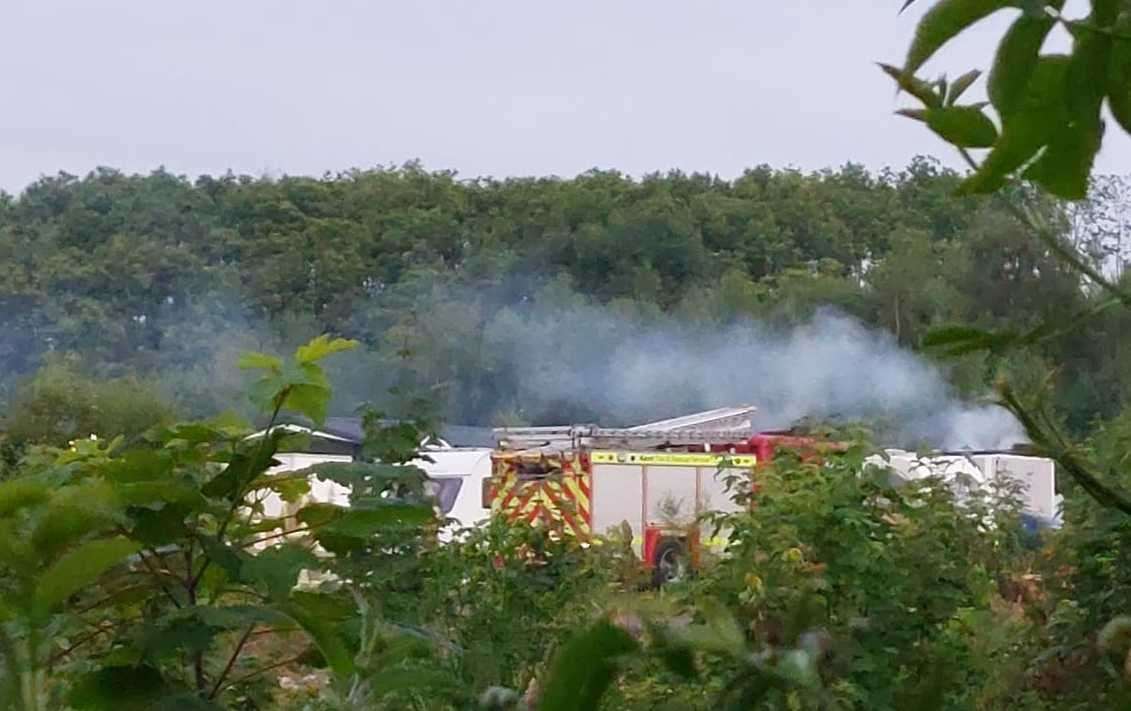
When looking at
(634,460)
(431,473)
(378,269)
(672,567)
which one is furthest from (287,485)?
(378,269)

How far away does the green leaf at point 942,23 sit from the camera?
54 centimetres

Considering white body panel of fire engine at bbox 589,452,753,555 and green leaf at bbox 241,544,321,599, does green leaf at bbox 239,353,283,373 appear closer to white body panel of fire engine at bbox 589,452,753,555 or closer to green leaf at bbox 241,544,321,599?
green leaf at bbox 241,544,321,599

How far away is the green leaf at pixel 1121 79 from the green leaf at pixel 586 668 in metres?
0.28

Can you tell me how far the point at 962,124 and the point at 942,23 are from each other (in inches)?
2.1

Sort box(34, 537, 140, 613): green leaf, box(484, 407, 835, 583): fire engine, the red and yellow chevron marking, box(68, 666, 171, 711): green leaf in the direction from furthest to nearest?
box(484, 407, 835, 583): fire engine
the red and yellow chevron marking
box(68, 666, 171, 711): green leaf
box(34, 537, 140, 613): green leaf

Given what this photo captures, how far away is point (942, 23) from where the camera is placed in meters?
0.55

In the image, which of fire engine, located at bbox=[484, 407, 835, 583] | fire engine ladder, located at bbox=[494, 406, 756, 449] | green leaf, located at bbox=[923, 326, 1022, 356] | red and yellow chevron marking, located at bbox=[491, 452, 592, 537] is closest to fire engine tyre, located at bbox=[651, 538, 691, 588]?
red and yellow chevron marking, located at bbox=[491, 452, 592, 537]

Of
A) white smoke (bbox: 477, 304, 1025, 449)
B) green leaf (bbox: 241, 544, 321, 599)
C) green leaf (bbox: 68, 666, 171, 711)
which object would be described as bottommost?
green leaf (bbox: 68, 666, 171, 711)

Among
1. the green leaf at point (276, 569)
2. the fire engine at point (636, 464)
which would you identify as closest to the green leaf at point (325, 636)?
the green leaf at point (276, 569)

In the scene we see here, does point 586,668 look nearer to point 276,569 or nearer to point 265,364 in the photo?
point 276,569

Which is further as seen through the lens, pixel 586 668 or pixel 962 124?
pixel 962 124

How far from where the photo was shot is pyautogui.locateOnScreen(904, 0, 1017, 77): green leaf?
0.54 m

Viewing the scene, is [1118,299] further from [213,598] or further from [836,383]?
[836,383]

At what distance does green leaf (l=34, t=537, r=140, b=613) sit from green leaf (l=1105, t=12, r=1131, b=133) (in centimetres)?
55
